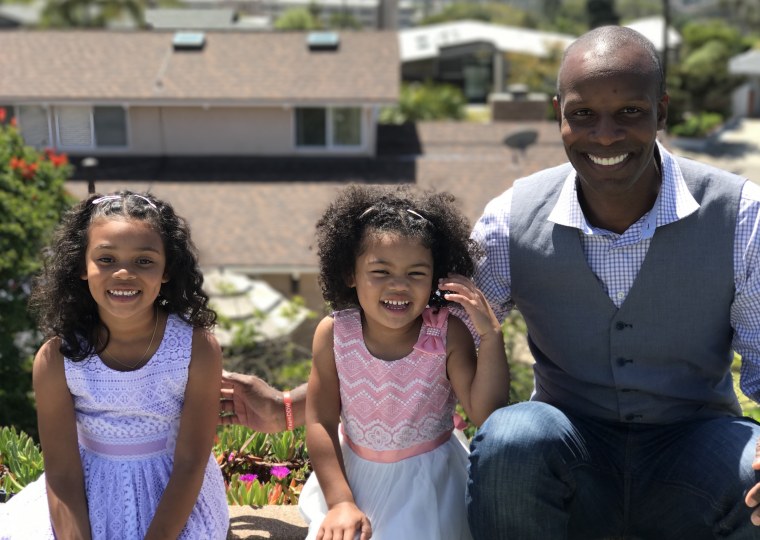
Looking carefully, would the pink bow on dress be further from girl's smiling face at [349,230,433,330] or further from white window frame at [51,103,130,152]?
white window frame at [51,103,130,152]

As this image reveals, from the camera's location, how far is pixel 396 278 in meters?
2.89

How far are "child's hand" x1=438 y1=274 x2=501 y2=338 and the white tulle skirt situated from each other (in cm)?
41

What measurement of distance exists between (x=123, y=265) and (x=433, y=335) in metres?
0.91

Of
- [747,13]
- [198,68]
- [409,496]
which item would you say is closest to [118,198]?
[409,496]

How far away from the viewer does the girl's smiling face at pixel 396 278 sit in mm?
2889

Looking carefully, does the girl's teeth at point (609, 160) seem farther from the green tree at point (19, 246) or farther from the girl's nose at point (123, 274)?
the green tree at point (19, 246)

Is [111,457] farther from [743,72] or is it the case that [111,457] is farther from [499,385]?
[743,72]

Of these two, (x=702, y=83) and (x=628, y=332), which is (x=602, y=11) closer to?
(x=702, y=83)

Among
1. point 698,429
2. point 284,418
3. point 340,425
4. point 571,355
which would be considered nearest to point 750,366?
point 698,429

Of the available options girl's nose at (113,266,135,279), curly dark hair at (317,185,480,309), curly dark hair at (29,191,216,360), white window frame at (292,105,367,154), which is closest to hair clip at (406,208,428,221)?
curly dark hair at (317,185,480,309)

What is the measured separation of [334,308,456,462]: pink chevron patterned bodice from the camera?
2.95 m

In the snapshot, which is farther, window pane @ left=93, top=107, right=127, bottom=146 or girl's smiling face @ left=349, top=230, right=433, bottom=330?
window pane @ left=93, top=107, right=127, bottom=146

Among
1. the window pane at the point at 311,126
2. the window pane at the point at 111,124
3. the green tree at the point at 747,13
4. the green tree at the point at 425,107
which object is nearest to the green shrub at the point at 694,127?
the green tree at the point at 425,107

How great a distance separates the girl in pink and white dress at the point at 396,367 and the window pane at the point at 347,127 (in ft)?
48.6
